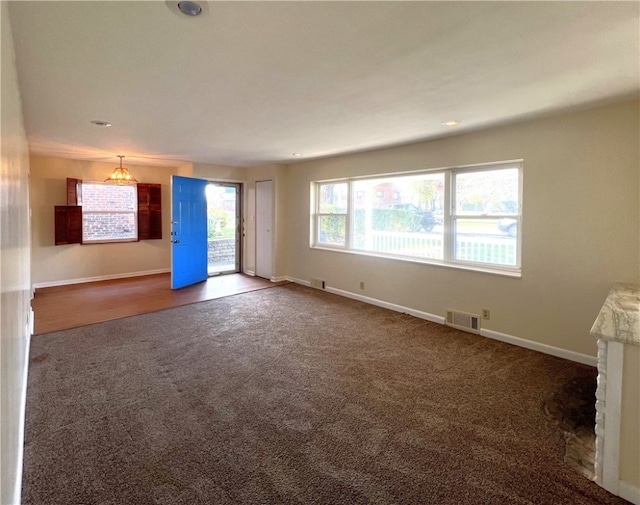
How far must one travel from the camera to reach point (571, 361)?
317cm

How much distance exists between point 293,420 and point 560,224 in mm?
3021

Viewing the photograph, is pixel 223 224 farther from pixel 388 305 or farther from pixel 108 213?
pixel 388 305

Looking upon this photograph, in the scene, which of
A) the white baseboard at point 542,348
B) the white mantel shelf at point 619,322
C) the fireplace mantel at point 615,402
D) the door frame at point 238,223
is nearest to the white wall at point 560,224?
the white baseboard at point 542,348

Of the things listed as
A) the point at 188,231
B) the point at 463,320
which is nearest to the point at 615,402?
the point at 463,320

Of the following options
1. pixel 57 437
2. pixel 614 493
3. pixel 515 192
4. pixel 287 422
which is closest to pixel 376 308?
pixel 515 192

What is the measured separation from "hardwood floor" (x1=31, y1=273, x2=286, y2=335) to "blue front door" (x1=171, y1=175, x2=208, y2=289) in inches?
10.1

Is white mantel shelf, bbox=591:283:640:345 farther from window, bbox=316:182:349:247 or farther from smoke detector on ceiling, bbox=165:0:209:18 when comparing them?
window, bbox=316:182:349:247

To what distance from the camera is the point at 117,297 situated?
533cm

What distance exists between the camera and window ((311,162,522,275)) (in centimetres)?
373

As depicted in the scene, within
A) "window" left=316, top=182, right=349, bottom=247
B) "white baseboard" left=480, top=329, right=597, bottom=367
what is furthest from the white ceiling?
"white baseboard" left=480, top=329, right=597, bottom=367

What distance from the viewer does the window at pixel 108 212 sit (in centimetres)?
637

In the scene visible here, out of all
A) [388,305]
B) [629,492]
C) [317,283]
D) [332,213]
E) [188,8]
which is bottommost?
[629,492]

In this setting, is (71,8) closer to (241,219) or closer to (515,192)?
(515,192)

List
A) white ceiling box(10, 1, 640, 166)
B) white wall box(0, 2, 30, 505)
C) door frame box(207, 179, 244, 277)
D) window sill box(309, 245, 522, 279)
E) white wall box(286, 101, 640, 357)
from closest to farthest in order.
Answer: white wall box(0, 2, 30, 505), white ceiling box(10, 1, 640, 166), white wall box(286, 101, 640, 357), window sill box(309, 245, 522, 279), door frame box(207, 179, 244, 277)
